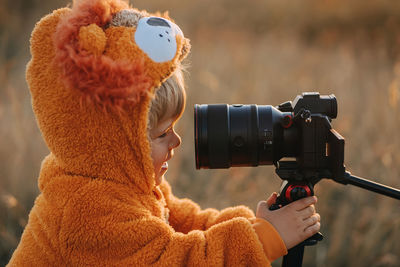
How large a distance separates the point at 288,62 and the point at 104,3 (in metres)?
3.81

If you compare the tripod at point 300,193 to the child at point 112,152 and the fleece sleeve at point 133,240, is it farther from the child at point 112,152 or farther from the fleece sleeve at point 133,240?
the fleece sleeve at point 133,240

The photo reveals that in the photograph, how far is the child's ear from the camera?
3.85ft

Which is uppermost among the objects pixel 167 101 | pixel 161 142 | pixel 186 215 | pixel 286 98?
pixel 167 101

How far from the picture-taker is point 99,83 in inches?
45.8

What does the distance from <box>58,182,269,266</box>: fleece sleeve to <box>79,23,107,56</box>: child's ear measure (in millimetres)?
405

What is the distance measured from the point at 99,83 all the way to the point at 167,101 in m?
0.23

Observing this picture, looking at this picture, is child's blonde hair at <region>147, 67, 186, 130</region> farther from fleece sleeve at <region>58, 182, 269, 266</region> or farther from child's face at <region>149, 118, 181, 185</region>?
fleece sleeve at <region>58, 182, 269, 266</region>

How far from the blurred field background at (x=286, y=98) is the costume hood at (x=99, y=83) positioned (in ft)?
3.55

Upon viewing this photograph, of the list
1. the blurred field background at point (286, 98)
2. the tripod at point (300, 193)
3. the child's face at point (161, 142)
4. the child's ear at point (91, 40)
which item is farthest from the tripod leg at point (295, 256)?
the blurred field background at point (286, 98)

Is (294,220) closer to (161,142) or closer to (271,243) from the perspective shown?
(271,243)

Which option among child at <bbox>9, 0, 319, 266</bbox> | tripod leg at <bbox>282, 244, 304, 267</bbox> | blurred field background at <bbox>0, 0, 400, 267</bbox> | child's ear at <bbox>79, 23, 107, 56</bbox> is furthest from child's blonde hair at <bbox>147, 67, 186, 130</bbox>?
blurred field background at <bbox>0, 0, 400, 267</bbox>

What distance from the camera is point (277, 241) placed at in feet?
3.94

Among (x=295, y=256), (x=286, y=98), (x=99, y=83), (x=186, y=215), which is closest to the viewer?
(x=99, y=83)

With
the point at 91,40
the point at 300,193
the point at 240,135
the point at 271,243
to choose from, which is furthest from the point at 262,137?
the point at 91,40
